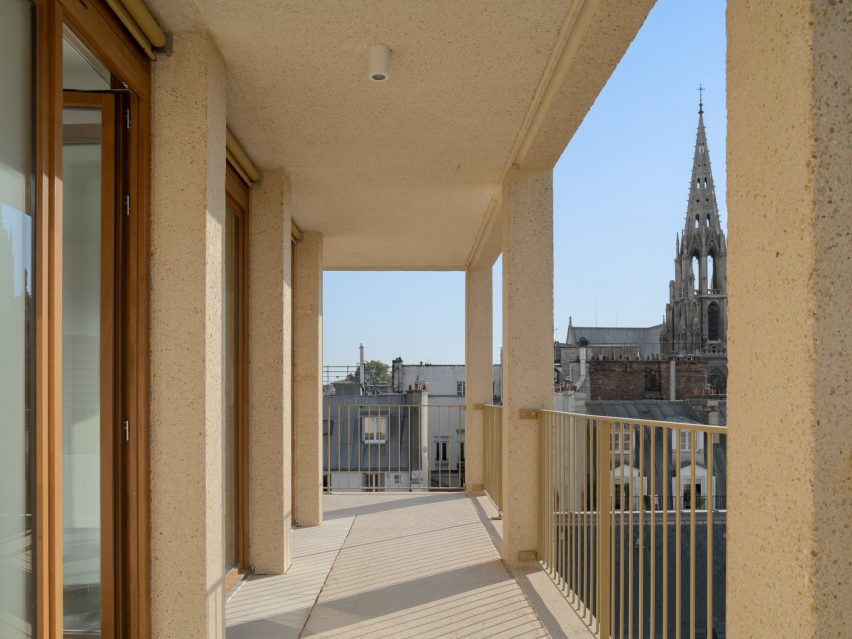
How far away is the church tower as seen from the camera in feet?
182

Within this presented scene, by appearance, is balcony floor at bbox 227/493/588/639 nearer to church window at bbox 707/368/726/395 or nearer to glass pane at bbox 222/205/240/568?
glass pane at bbox 222/205/240/568

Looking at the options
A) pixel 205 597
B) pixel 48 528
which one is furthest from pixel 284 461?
pixel 48 528

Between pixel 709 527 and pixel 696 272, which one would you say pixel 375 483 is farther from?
pixel 696 272

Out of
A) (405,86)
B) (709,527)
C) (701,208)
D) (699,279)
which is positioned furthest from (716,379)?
(709,527)

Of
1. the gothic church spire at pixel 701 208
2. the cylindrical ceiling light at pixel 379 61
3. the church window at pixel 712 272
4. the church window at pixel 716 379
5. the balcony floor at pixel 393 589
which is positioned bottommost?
the church window at pixel 716 379

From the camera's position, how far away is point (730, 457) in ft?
4.23

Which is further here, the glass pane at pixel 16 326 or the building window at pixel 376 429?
the building window at pixel 376 429

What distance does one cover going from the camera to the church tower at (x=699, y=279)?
5541cm

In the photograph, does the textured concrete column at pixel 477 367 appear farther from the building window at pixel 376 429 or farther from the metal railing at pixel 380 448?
the building window at pixel 376 429

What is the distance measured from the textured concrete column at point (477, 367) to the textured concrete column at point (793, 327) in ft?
19.7

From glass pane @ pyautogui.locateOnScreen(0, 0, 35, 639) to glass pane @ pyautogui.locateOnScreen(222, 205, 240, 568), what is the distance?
2138 millimetres

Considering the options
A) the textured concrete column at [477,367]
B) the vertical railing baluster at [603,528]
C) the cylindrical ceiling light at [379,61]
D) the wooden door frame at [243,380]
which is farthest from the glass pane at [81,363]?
the textured concrete column at [477,367]

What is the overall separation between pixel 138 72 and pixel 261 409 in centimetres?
219

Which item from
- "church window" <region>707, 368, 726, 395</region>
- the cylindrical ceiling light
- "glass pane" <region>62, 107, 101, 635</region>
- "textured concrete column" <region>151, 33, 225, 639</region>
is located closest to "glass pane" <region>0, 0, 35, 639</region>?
"glass pane" <region>62, 107, 101, 635</region>
